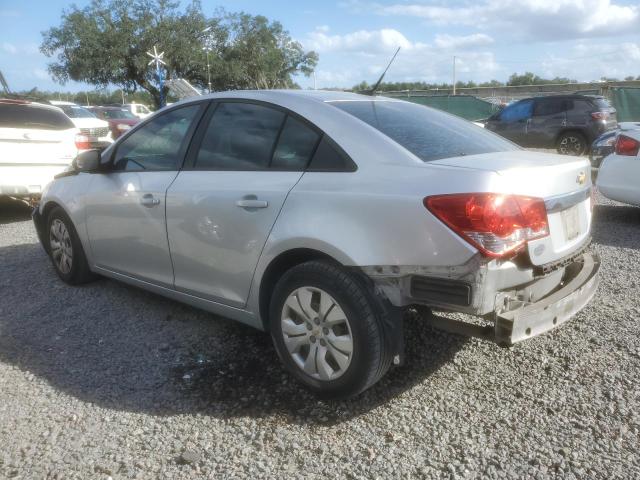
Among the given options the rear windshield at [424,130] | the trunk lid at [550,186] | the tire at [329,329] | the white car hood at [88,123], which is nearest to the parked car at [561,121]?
the white car hood at [88,123]

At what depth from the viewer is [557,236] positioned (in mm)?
2754

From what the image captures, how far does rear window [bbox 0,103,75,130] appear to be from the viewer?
734 centimetres

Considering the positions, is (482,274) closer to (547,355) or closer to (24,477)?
(547,355)

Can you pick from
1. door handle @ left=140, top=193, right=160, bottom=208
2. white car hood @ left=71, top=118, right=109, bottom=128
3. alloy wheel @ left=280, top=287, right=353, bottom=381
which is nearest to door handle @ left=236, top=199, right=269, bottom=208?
alloy wheel @ left=280, top=287, right=353, bottom=381

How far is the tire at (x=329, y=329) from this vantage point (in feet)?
8.77

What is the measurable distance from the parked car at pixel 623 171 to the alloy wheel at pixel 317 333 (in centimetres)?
528

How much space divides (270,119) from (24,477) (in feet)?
7.09

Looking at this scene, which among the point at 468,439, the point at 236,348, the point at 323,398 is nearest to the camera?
the point at 468,439

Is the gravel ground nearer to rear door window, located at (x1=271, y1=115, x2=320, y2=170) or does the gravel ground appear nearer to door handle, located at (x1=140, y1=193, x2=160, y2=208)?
door handle, located at (x1=140, y1=193, x2=160, y2=208)

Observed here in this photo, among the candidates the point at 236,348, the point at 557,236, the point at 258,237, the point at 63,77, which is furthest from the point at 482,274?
the point at 63,77

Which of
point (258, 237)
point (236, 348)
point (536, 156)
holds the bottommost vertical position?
point (236, 348)

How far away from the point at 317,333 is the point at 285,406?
1.41 ft

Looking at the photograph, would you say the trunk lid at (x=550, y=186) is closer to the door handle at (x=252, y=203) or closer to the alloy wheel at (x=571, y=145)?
the door handle at (x=252, y=203)

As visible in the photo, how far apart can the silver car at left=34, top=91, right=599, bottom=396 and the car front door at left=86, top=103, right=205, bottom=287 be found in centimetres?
2
